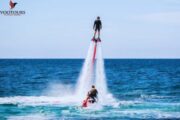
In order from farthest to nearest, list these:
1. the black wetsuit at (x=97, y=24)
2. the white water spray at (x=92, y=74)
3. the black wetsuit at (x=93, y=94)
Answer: the black wetsuit at (x=93, y=94) → the white water spray at (x=92, y=74) → the black wetsuit at (x=97, y=24)

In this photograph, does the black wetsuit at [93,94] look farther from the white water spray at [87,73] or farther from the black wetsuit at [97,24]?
the black wetsuit at [97,24]

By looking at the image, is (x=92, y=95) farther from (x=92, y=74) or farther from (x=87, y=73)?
(x=92, y=74)

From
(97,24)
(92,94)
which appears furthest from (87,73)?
(97,24)

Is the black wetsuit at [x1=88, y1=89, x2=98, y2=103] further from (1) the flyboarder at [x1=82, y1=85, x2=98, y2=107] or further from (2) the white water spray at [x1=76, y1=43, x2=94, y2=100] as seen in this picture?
(2) the white water spray at [x1=76, y1=43, x2=94, y2=100]

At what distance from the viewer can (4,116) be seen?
1532 inches

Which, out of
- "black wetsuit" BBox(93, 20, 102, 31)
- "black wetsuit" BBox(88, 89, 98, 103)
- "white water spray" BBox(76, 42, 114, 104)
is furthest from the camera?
"black wetsuit" BBox(88, 89, 98, 103)

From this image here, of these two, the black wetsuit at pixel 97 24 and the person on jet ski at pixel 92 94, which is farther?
the person on jet ski at pixel 92 94

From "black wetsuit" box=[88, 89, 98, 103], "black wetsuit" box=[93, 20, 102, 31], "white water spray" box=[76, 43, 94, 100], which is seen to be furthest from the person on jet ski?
"black wetsuit" box=[93, 20, 102, 31]

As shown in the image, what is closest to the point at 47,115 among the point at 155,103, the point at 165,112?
the point at 165,112

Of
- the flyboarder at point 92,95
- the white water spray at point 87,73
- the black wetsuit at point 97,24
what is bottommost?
the flyboarder at point 92,95

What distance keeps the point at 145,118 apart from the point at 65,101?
14.6 metres

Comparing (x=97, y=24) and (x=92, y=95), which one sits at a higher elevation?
(x=97, y=24)

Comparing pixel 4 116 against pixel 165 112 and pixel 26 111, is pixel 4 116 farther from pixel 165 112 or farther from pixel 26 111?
pixel 165 112

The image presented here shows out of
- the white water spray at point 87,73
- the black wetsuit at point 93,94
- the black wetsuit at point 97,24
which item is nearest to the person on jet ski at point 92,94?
the black wetsuit at point 93,94
